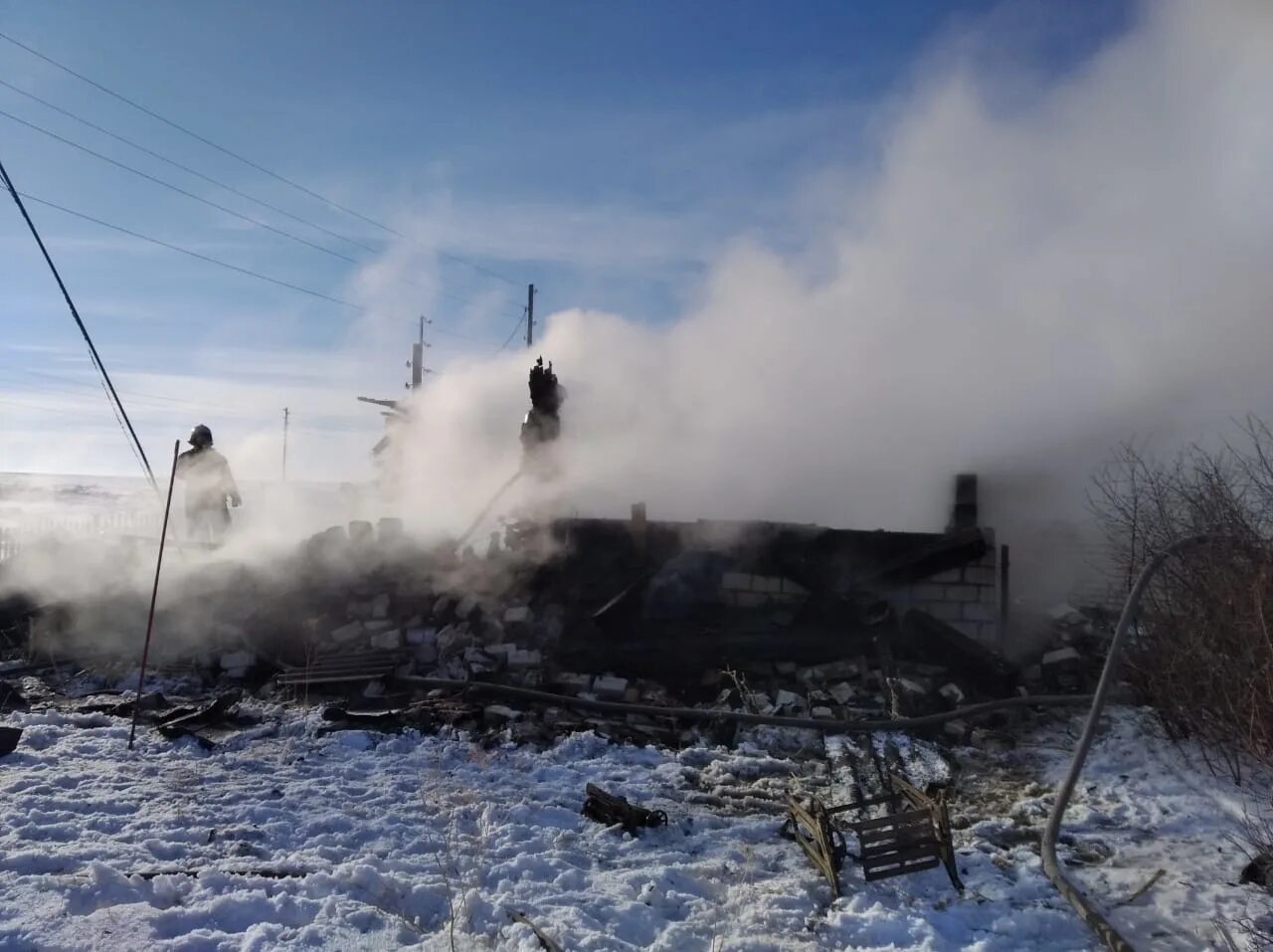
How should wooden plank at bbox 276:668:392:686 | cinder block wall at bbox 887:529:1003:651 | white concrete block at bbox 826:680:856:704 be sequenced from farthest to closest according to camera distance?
1. cinder block wall at bbox 887:529:1003:651
2. wooden plank at bbox 276:668:392:686
3. white concrete block at bbox 826:680:856:704

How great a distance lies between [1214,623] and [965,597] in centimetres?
336

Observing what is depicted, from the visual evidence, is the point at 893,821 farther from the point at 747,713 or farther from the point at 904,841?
the point at 747,713

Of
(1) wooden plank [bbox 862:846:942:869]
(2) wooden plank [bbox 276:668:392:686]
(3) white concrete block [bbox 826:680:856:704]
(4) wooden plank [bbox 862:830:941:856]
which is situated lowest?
(1) wooden plank [bbox 862:846:942:869]

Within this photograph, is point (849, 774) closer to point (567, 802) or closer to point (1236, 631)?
point (567, 802)

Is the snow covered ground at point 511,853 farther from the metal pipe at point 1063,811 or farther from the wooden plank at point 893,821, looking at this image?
the wooden plank at point 893,821

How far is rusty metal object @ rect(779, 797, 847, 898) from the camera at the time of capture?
4.80m

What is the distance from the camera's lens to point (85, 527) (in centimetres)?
2025

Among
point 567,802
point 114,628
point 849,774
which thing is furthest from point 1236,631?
point 114,628

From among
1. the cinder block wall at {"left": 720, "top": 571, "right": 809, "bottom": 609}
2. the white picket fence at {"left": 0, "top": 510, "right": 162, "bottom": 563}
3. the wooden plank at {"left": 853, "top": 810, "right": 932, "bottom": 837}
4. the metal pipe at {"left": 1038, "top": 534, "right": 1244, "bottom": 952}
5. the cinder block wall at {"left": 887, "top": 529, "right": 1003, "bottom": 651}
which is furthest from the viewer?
the white picket fence at {"left": 0, "top": 510, "right": 162, "bottom": 563}

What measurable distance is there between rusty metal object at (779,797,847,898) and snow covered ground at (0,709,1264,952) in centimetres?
9

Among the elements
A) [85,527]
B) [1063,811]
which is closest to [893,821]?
[1063,811]

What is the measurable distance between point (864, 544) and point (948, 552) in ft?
2.86

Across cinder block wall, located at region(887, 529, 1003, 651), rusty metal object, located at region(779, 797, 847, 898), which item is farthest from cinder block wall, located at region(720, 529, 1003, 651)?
rusty metal object, located at region(779, 797, 847, 898)

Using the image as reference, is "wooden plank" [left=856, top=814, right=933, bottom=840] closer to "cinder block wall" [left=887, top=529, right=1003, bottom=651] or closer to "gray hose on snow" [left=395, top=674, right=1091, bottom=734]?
"gray hose on snow" [left=395, top=674, right=1091, bottom=734]
